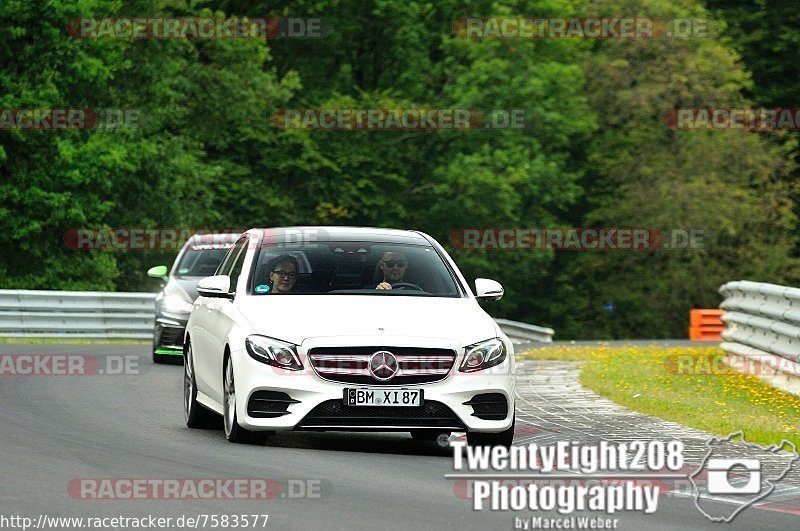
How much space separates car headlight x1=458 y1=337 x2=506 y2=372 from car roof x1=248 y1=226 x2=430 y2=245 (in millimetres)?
1783

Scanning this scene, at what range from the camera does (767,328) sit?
828 inches

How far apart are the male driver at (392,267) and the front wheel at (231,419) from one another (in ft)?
4.80

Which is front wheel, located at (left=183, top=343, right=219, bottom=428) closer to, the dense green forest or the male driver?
the male driver

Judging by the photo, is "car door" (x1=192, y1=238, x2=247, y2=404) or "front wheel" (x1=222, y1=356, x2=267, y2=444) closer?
"front wheel" (x1=222, y1=356, x2=267, y2=444)

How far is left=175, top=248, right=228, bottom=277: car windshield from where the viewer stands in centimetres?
2467

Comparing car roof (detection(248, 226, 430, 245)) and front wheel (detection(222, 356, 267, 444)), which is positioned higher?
car roof (detection(248, 226, 430, 245))

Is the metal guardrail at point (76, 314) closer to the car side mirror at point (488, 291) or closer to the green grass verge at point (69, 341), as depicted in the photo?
the green grass verge at point (69, 341)

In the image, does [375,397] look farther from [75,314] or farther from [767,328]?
[75,314]

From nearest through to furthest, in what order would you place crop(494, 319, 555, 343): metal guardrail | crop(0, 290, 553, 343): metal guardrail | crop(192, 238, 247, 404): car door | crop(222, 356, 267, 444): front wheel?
crop(222, 356, 267, 444): front wheel < crop(192, 238, 247, 404): car door < crop(0, 290, 553, 343): metal guardrail < crop(494, 319, 555, 343): metal guardrail

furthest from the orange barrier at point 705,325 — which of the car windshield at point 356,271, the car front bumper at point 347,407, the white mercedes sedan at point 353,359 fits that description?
the car front bumper at point 347,407

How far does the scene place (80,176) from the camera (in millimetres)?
44625

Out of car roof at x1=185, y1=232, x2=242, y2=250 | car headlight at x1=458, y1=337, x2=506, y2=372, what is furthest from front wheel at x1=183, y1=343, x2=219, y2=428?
car roof at x1=185, y1=232, x2=242, y2=250

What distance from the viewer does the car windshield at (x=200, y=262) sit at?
80.9ft

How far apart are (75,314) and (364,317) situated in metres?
21.9
